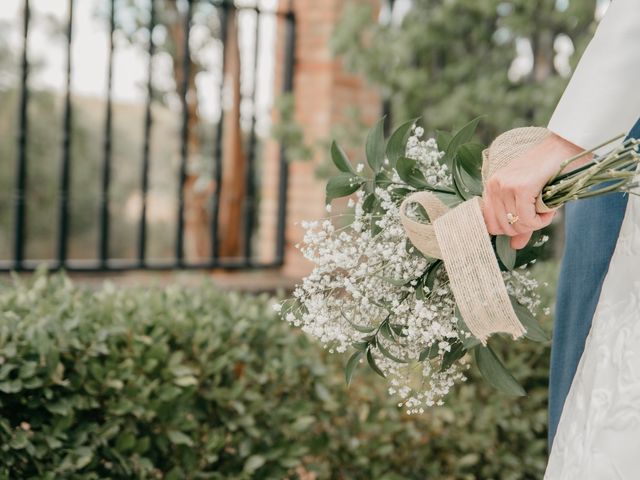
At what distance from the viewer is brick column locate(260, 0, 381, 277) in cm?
473

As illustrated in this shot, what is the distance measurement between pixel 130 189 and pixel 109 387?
6.46 meters

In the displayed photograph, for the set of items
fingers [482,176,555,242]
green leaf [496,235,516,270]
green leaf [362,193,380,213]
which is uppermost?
green leaf [362,193,380,213]

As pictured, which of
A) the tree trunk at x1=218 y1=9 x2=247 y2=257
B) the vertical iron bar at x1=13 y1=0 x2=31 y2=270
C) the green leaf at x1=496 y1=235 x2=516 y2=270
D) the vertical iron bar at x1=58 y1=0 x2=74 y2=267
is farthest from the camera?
the tree trunk at x1=218 y1=9 x2=247 y2=257

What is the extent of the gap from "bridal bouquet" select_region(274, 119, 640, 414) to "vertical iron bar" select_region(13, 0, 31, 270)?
2.85 meters

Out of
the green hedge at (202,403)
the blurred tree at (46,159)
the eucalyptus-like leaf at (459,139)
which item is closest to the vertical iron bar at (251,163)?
the green hedge at (202,403)

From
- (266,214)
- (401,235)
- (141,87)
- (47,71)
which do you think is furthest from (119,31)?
(401,235)

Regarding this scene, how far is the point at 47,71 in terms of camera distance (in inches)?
266

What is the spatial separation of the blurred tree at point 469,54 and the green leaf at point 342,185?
2871 millimetres

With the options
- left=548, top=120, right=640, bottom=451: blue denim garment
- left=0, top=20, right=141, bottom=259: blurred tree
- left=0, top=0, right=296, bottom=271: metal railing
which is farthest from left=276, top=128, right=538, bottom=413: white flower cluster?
left=0, top=20, right=141, bottom=259: blurred tree

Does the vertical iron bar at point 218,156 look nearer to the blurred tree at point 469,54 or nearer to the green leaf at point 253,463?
the blurred tree at point 469,54

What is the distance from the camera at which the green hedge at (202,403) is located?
196 cm

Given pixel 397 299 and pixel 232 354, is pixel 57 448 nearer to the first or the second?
pixel 232 354

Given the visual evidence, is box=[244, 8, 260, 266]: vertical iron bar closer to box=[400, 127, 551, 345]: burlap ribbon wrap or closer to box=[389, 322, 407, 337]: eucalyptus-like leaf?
box=[389, 322, 407, 337]: eucalyptus-like leaf

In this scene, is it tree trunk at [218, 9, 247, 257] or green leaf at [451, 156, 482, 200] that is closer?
green leaf at [451, 156, 482, 200]
